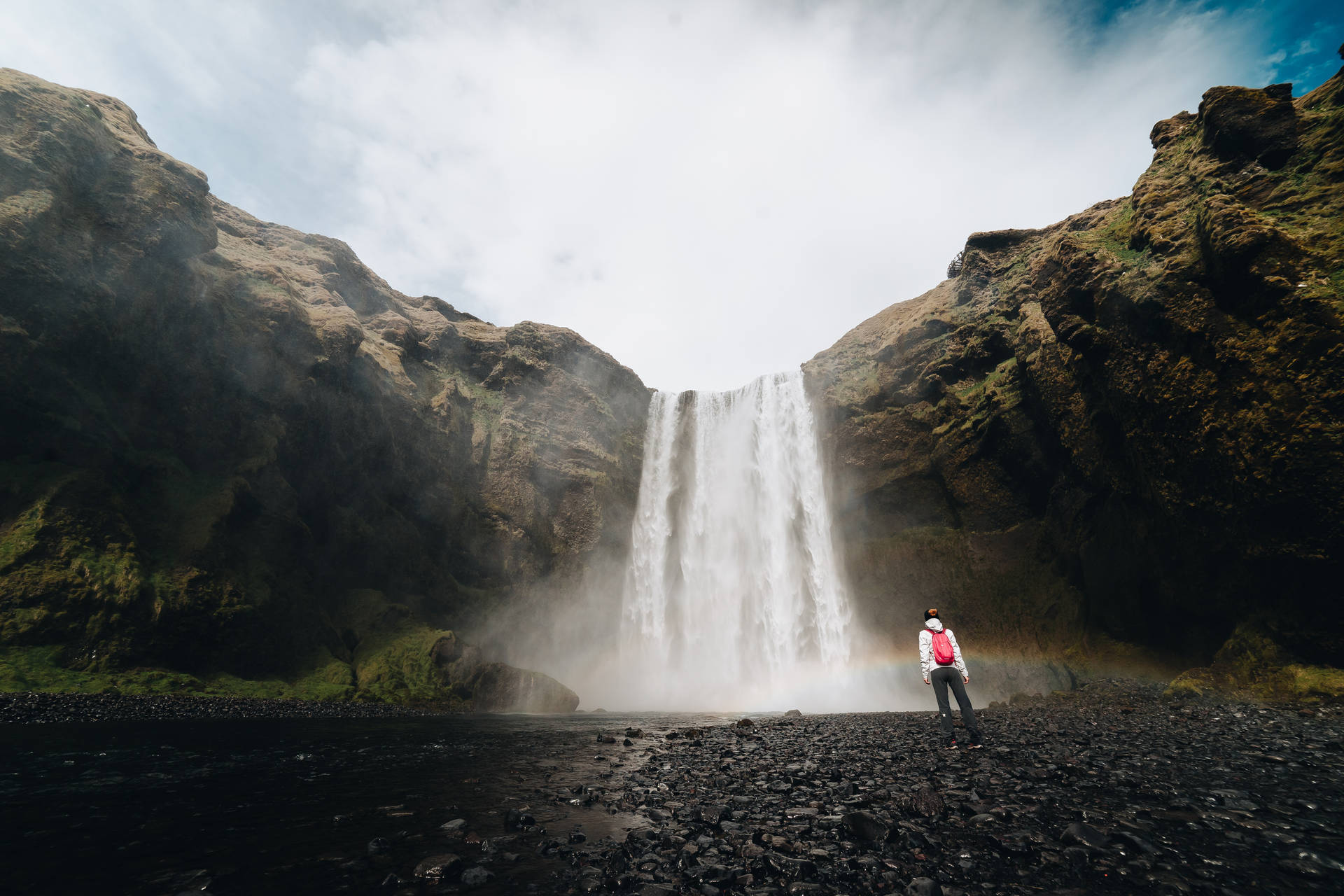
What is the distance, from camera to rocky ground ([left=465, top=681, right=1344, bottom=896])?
3.90m

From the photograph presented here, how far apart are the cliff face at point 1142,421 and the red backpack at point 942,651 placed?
13.0m

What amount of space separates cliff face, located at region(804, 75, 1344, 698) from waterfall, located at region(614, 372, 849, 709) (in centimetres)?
338

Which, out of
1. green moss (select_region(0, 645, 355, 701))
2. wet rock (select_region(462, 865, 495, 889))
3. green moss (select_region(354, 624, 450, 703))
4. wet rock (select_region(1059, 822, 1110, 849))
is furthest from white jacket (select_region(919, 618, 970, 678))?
green moss (select_region(0, 645, 355, 701))

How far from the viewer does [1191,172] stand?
→ 61.8ft

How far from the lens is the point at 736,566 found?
128 feet

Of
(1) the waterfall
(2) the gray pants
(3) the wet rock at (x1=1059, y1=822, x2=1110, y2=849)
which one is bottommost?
(3) the wet rock at (x1=1059, y1=822, x2=1110, y2=849)

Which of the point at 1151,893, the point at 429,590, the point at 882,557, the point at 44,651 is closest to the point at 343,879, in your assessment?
the point at 1151,893

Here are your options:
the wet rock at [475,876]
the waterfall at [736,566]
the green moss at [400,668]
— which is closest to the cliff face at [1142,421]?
the waterfall at [736,566]

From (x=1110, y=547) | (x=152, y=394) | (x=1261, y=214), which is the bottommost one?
(x=1110, y=547)

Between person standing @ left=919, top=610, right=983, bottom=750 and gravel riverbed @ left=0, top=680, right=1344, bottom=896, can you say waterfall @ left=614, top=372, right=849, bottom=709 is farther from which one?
gravel riverbed @ left=0, top=680, right=1344, bottom=896

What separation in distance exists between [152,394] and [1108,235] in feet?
155

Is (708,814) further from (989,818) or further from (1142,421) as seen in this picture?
(1142,421)

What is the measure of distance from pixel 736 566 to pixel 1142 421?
25572 mm

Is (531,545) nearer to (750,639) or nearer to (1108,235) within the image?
(750,639)
